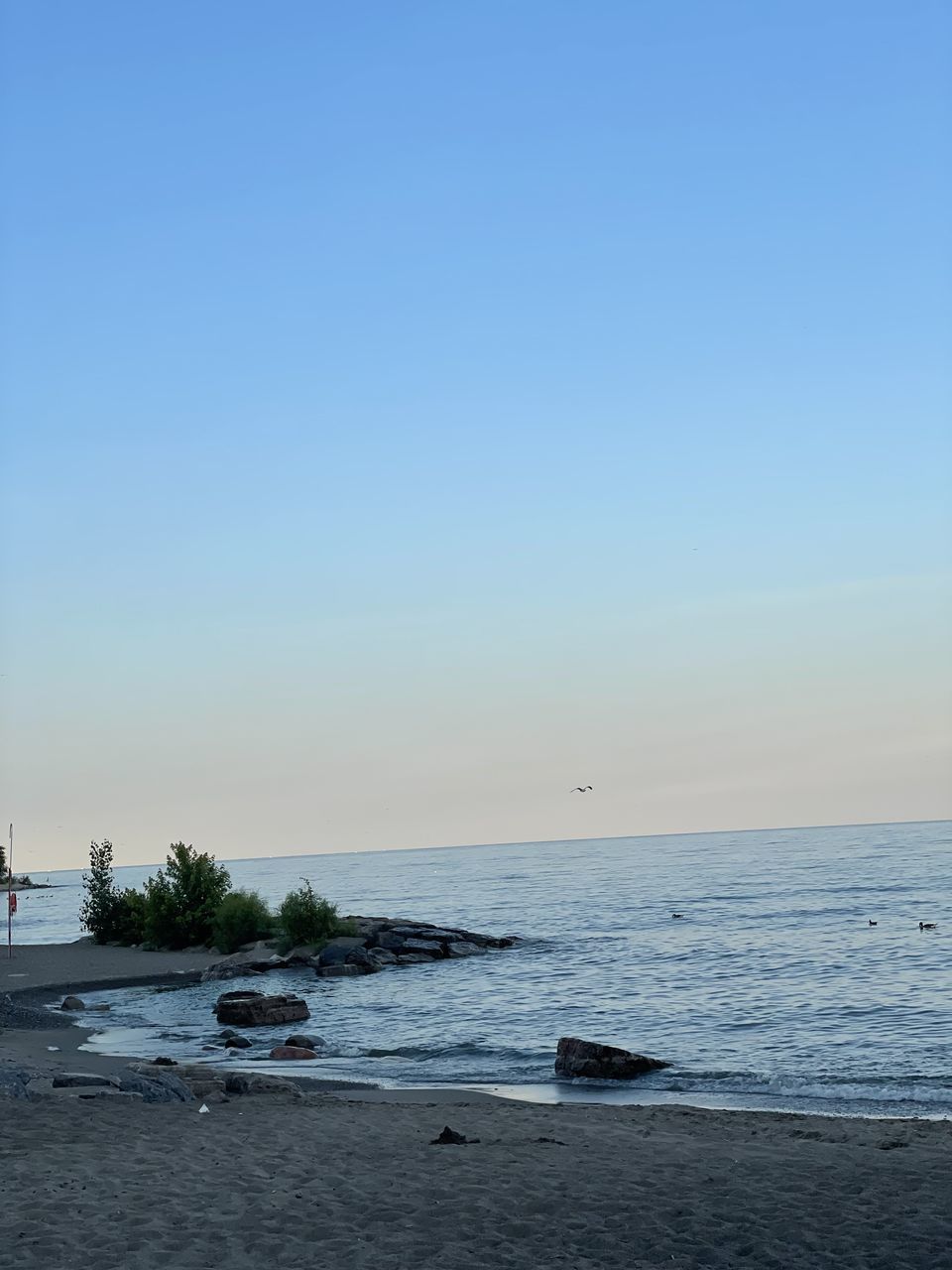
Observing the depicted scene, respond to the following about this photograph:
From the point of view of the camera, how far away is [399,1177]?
12.3 metres

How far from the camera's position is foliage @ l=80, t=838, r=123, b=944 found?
6175cm

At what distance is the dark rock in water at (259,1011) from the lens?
3077 cm

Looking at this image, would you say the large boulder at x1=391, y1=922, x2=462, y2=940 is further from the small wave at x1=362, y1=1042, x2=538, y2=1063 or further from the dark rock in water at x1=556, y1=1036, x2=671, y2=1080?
the dark rock in water at x1=556, y1=1036, x2=671, y2=1080

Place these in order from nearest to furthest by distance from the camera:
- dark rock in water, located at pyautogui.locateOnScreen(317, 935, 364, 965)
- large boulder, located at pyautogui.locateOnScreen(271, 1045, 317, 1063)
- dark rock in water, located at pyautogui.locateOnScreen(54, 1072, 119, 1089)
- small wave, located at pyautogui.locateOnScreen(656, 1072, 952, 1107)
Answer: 1. dark rock in water, located at pyautogui.locateOnScreen(54, 1072, 119, 1089)
2. small wave, located at pyautogui.locateOnScreen(656, 1072, 952, 1107)
3. large boulder, located at pyautogui.locateOnScreen(271, 1045, 317, 1063)
4. dark rock in water, located at pyautogui.locateOnScreen(317, 935, 364, 965)

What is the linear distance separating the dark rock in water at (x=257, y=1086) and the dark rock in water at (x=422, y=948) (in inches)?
1190

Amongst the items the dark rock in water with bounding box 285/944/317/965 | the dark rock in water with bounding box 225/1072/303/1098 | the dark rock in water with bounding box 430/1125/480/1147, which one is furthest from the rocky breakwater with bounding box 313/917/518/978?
the dark rock in water with bounding box 430/1125/480/1147

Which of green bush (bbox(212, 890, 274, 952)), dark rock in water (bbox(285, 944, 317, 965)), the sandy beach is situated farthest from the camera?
green bush (bbox(212, 890, 274, 952))

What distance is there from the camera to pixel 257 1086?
18.8 metres

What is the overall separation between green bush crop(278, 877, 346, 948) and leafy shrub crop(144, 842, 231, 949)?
6.73 m

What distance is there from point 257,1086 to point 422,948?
A: 31.2 m

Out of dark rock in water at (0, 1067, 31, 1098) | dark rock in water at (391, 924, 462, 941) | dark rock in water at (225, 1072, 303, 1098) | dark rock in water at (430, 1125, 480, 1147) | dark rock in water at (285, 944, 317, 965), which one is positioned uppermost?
dark rock in water at (0, 1067, 31, 1098)

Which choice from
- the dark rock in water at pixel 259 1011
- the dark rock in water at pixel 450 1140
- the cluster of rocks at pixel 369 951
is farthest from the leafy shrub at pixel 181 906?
the dark rock in water at pixel 450 1140

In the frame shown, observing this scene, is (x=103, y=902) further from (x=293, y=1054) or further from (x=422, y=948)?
(x=293, y=1054)

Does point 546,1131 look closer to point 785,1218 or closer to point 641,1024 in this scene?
point 785,1218
